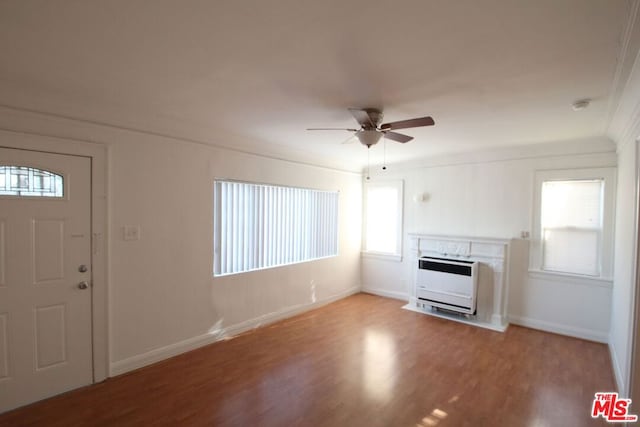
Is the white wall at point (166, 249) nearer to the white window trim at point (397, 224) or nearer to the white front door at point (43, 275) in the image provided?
the white front door at point (43, 275)

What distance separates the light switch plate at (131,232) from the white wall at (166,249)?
1.4 inches

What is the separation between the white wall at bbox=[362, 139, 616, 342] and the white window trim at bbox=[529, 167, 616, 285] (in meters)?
0.07

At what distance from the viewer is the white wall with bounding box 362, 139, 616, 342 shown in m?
3.85

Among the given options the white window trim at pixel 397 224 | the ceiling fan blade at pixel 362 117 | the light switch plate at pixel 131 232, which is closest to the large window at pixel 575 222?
the white window trim at pixel 397 224

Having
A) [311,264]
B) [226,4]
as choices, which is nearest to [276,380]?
[311,264]

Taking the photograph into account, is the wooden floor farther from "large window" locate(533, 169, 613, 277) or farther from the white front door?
"large window" locate(533, 169, 613, 277)

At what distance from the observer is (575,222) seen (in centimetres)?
394

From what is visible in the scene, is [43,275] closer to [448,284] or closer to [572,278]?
[448,284]

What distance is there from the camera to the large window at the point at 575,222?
375 centimetres

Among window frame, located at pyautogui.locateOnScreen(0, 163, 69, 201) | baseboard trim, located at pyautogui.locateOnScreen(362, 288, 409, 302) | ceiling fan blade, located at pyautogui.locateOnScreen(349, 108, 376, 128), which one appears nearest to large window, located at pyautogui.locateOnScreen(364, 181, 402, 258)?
baseboard trim, located at pyautogui.locateOnScreen(362, 288, 409, 302)

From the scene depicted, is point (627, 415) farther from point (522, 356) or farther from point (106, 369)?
point (106, 369)

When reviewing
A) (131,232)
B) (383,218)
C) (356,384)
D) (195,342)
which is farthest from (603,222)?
(131,232)

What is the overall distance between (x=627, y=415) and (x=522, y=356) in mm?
1159

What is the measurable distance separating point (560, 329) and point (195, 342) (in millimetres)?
4470
